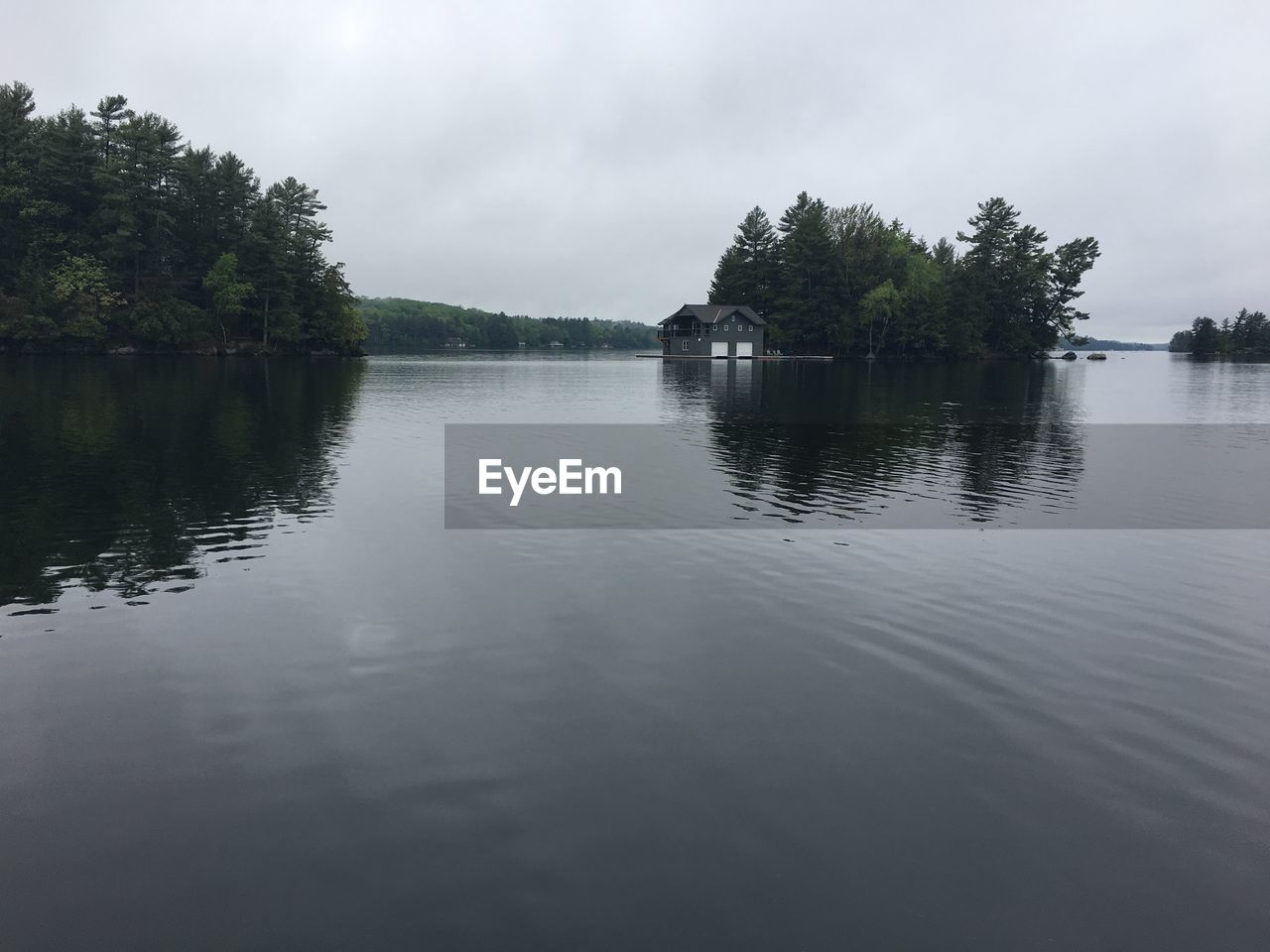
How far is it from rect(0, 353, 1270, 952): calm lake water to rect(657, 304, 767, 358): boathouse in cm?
11681

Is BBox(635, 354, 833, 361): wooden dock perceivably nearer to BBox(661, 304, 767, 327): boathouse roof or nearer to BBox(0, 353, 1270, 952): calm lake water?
BBox(661, 304, 767, 327): boathouse roof

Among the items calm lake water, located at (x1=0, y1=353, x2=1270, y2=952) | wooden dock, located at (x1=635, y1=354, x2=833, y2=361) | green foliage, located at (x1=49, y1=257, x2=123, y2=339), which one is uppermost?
green foliage, located at (x1=49, y1=257, x2=123, y2=339)

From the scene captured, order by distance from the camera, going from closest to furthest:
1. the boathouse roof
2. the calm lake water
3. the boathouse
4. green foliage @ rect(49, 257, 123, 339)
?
1. the calm lake water
2. green foliage @ rect(49, 257, 123, 339)
3. the boathouse roof
4. the boathouse

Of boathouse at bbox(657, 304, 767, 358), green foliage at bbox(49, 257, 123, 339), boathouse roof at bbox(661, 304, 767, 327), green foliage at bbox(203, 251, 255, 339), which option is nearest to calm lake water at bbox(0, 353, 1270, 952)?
green foliage at bbox(49, 257, 123, 339)

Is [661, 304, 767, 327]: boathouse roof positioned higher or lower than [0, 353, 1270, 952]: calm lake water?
higher

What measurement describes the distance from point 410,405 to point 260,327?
251 ft

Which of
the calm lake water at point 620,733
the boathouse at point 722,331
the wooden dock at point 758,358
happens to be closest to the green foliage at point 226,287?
the boathouse at point 722,331

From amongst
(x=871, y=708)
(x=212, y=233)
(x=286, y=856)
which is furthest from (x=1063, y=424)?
(x=212, y=233)

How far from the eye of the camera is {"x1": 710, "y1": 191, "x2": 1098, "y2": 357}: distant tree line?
140 meters

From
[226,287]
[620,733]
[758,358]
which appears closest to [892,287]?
[758,358]

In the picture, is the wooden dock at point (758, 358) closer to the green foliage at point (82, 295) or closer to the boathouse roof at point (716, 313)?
the boathouse roof at point (716, 313)

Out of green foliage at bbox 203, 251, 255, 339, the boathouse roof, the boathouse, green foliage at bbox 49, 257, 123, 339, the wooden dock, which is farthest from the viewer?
the wooden dock

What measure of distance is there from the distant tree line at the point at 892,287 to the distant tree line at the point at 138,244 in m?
77.4

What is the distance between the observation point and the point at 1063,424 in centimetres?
4375
